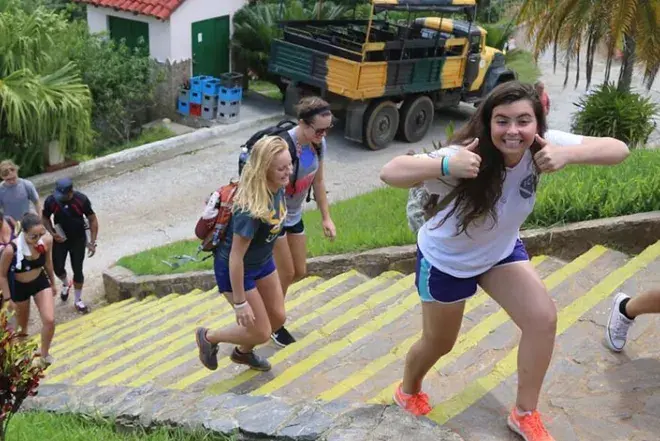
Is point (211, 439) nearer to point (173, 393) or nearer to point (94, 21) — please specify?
point (173, 393)

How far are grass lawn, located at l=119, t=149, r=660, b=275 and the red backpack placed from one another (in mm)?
2687

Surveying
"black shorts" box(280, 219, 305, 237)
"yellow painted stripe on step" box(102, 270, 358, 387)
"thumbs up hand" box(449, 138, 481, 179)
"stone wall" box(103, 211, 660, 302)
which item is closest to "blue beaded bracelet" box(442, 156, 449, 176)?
"thumbs up hand" box(449, 138, 481, 179)

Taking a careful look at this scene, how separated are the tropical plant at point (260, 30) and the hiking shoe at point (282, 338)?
35.6 feet

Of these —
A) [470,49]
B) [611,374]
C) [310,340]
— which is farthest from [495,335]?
[470,49]

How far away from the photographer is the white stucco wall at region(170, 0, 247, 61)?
1540 cm

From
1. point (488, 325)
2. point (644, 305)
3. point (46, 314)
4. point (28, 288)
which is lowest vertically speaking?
point (46, 314)

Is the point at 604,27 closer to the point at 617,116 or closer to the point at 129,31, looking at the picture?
the point at 617,116

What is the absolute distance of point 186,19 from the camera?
15.6 meters

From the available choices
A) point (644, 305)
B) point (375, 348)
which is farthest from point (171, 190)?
point (644, 305)

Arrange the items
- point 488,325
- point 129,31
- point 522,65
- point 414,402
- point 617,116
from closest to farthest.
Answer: point 414,402
point 488,325
point 617,116
point 129,31
point 522,65

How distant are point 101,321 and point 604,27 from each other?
25.8 feet

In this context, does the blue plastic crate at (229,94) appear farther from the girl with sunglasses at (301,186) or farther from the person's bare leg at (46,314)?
the girl with sunglasses at (301,186)

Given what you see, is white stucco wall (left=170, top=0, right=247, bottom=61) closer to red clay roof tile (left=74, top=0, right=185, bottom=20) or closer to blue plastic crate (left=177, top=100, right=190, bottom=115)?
red clay roof tile (left=74, top=0, right=185, bottom=20)

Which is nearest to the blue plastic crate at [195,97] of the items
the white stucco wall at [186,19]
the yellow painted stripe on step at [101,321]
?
the white stucco wall at [186,19]
